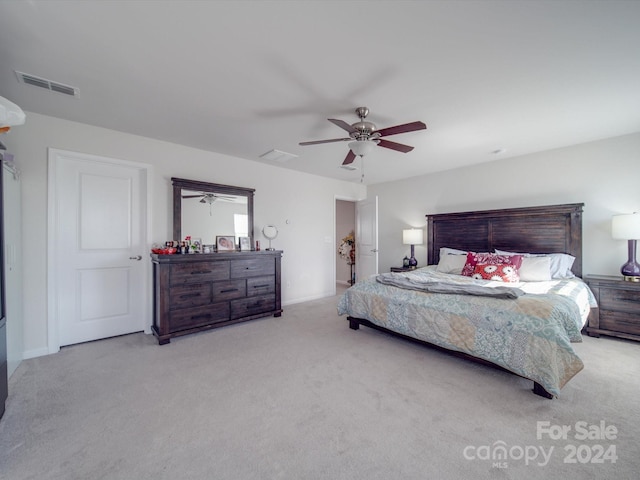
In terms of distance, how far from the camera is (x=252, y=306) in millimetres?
3850

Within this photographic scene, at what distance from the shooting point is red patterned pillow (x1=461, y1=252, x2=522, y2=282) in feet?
11.7

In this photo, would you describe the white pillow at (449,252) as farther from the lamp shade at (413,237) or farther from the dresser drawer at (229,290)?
the dresser drawer at (229,290)

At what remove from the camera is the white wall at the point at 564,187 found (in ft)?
11.1

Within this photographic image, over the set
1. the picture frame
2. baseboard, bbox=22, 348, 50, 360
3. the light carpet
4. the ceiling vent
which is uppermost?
the ceiling vent

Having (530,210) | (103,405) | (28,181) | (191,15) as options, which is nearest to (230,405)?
(103,405)

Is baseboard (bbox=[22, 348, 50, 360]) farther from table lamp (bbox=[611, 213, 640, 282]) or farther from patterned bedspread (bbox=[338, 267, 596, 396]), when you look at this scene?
table lamp (bbox=[611, 213, 640, 282])

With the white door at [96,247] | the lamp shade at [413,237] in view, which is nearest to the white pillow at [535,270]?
the lamp shade at [413,237]

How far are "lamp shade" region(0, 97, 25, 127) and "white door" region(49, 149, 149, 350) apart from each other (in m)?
1.36

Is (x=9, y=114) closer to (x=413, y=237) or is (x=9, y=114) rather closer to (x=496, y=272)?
(x=496, y=272)

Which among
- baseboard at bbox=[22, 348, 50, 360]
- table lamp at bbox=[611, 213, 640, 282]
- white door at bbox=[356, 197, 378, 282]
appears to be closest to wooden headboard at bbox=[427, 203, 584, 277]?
table lamp at bbox=[611, 213, 640, 282]

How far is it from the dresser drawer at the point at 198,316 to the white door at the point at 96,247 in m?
0.62

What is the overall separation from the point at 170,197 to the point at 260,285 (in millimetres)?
1709

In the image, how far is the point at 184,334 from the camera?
3.23m

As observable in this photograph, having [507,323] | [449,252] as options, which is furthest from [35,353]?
[449,252]
